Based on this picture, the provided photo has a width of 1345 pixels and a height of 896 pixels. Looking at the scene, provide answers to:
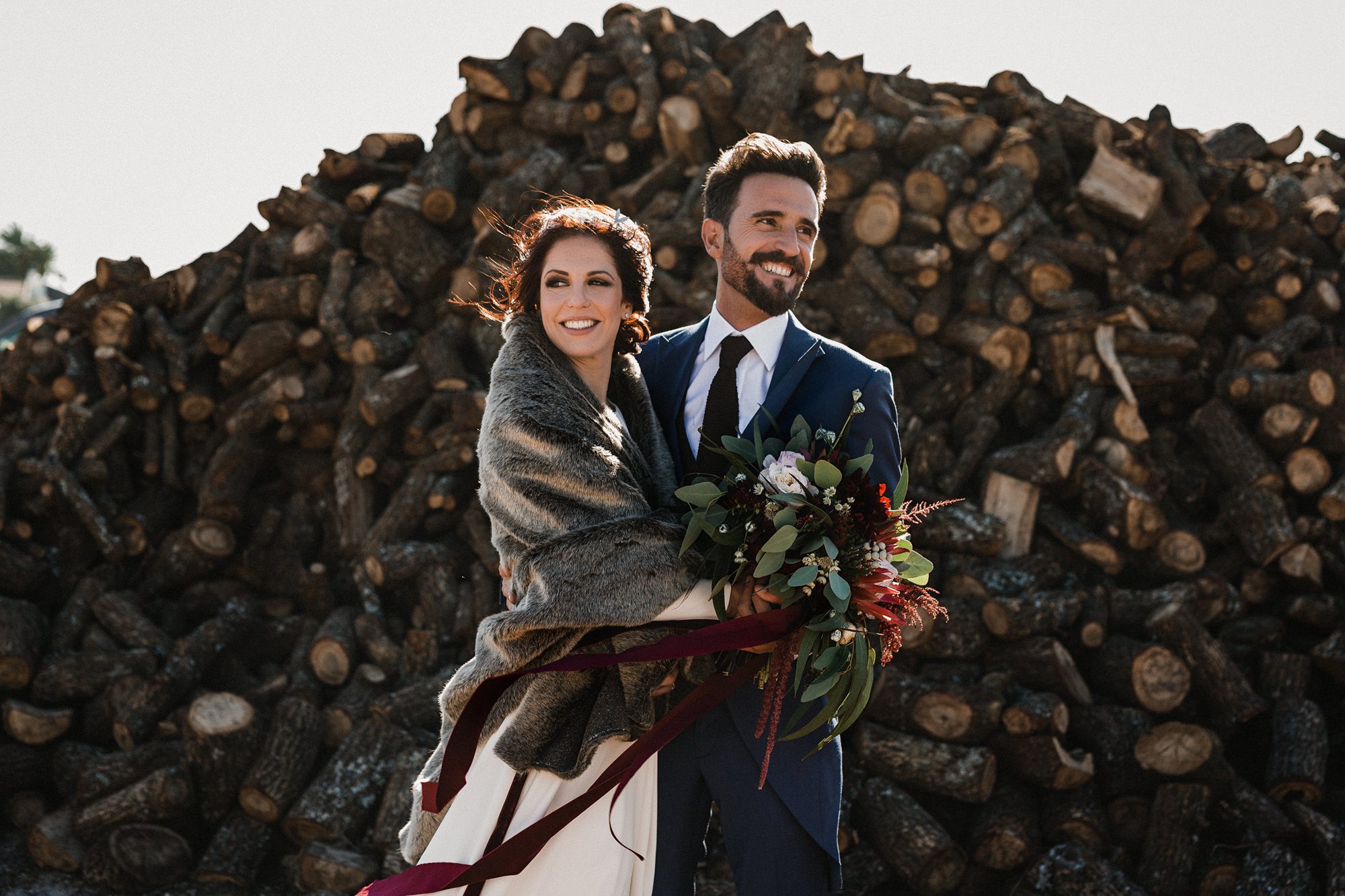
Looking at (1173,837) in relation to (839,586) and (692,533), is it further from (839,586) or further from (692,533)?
(692,533)

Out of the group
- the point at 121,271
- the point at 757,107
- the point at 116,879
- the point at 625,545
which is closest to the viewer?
the point at 625,545

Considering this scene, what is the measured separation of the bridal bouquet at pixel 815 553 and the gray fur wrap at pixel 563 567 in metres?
0.11

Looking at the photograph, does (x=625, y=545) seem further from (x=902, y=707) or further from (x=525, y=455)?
(x=902, y=707)

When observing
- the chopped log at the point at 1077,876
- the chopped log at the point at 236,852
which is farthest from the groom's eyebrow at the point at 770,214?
the chopped log at the point at 236,852

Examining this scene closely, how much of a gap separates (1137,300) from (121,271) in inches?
245

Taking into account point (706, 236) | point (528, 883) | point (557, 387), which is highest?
point (706, 236)

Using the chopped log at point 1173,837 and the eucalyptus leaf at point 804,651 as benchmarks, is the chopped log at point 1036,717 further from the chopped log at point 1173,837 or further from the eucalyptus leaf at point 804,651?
the eucalyptus leaf at point 804,651

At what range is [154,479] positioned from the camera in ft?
19.6

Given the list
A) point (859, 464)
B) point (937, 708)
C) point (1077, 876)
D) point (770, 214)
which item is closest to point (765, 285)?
point (770, 214)

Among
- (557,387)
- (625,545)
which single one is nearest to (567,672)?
(625,545)

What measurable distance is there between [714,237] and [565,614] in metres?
1.26

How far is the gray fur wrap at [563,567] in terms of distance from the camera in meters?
2.13

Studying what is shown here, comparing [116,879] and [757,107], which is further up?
[757,107]

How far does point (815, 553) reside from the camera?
2098 millimetres
